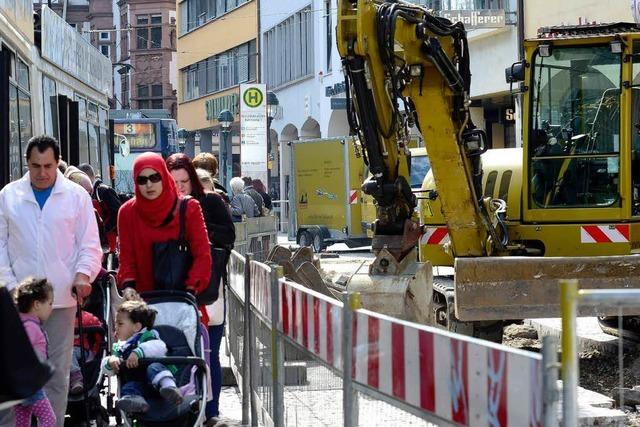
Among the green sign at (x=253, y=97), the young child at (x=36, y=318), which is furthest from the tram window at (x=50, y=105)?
the green sign at (x=253, y=97)

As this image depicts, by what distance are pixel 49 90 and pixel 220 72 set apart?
2034 inches

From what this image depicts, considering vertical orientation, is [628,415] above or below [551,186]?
below

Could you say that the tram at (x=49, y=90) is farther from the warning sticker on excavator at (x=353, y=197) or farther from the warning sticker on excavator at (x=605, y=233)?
the warning sticker on excavator at (x=353, y=197)

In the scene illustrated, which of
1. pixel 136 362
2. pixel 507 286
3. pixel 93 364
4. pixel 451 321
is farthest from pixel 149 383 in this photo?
pixel 451 321

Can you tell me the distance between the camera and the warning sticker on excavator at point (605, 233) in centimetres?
1383

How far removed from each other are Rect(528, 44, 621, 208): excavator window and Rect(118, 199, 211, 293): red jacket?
20.4 feet

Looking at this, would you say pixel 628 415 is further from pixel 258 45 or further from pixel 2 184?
pixel 258 45

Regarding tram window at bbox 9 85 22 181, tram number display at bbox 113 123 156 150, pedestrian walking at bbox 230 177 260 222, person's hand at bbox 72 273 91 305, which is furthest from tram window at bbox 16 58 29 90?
tram number display at bbox 113 123 156 150

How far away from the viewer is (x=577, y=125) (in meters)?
14.0

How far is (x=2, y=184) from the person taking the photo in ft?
33.6

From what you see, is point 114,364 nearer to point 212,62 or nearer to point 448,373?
point 448,373

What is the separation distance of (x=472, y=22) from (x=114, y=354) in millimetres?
23543

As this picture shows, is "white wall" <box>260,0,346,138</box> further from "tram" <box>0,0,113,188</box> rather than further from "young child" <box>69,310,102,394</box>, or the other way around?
"young child" <box>69,310,102,394</box>

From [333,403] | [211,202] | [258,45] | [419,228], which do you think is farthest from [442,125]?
[258,45]
